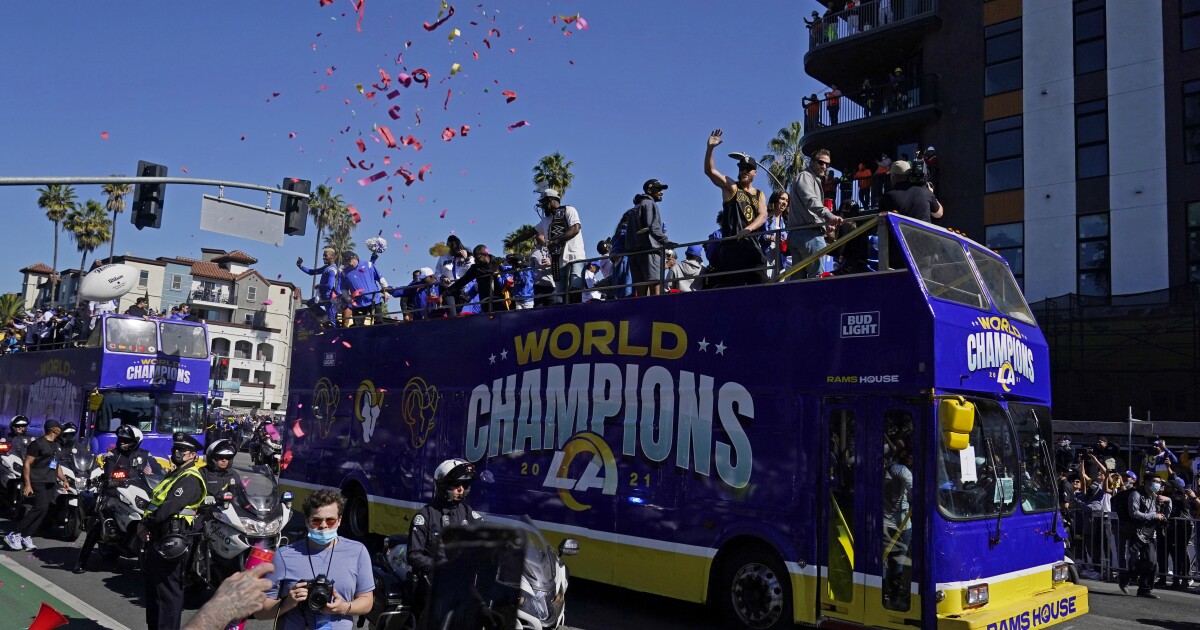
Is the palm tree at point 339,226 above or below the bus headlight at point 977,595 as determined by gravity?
above

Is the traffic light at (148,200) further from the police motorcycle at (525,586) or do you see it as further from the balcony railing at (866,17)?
the balcony railing at (866,17)

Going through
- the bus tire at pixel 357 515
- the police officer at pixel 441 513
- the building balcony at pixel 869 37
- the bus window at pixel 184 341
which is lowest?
the bus tire at pixel 357 515

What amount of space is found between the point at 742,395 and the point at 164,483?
5763 millimetres

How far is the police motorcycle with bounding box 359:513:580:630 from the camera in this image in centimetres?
538

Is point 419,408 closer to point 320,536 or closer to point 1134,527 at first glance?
point 320,536

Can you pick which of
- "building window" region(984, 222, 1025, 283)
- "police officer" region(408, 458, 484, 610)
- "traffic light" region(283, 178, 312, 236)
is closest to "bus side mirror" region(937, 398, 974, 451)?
"police officer" region(408, 458, 484, 610)

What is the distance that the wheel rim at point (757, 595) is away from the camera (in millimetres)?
8562

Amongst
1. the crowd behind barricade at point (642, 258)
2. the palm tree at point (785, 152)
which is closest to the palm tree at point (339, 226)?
the palm tree at point (785, 152)

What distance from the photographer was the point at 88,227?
63000mm

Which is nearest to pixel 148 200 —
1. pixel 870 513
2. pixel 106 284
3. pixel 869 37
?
pixel 106 284

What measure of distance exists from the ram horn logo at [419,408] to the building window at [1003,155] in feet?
65.9

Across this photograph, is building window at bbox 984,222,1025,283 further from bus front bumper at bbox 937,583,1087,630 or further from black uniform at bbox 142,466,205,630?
black uniform at bbox 142,466,205,630

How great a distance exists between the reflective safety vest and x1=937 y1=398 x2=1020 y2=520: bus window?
22.5 feet

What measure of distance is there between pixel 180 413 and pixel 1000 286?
64.6ft
